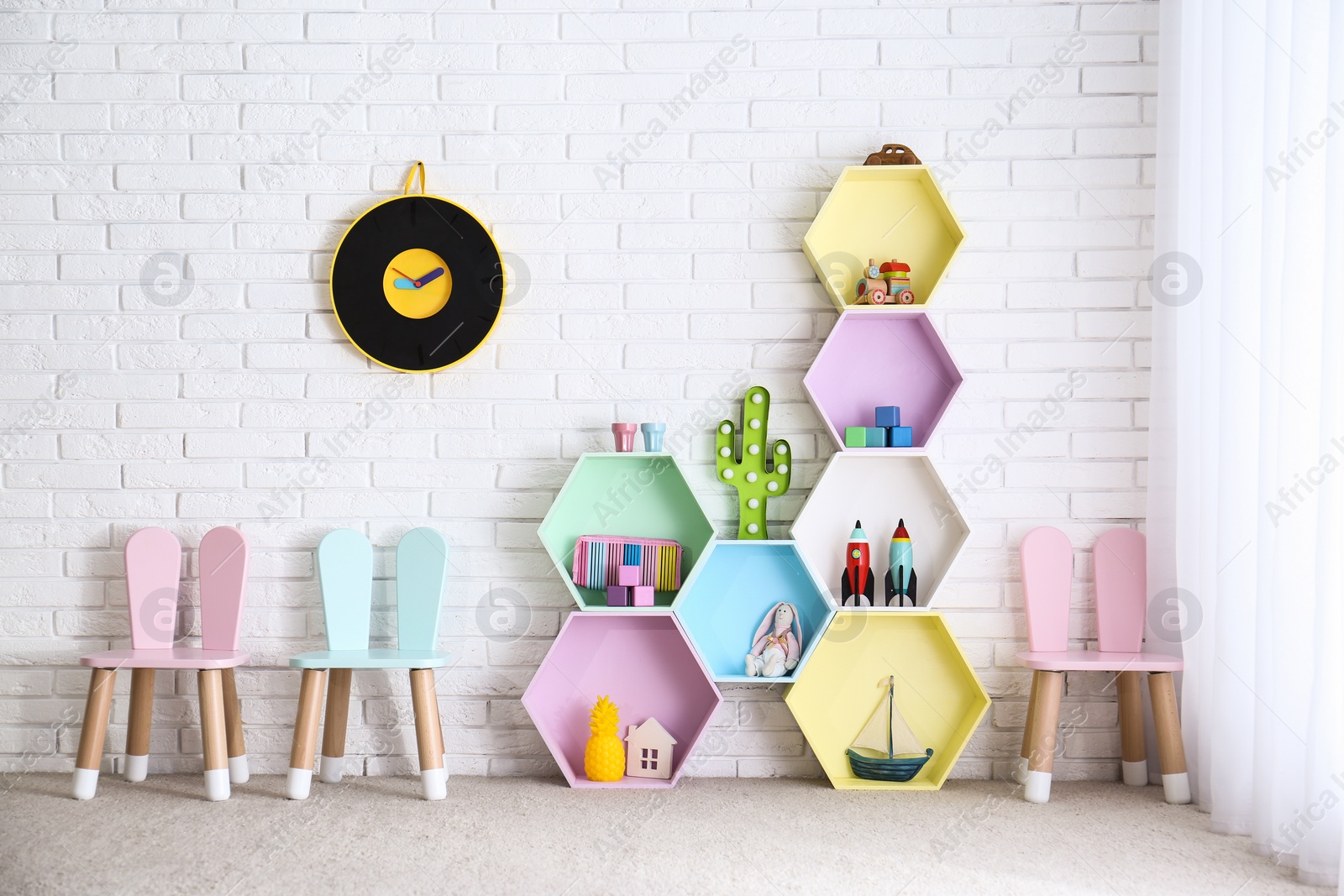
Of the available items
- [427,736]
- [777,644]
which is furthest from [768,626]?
[427,736]

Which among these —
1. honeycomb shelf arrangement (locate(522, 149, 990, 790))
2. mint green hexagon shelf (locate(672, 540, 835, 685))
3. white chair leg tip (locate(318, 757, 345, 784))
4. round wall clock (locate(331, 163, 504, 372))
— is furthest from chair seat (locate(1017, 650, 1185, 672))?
white chair leg tip (locate(318, 757, 345, 784))

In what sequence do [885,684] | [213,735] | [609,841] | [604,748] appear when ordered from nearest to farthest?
1. [609,841]
2. [213,735]
3. [604,748]
4. [885,684]

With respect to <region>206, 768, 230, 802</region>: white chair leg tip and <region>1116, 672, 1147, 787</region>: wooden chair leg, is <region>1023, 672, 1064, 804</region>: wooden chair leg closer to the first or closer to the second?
<region>1116, 672, 1147, 787</region>: wooden chair leg

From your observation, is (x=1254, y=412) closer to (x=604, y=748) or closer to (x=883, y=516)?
(x=883, y=516)

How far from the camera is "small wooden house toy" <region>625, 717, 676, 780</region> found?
2137mm

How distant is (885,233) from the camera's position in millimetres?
2275

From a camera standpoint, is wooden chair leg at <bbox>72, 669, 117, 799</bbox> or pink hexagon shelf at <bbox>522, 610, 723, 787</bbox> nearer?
wooden chair leg at <bbox>72, 669, 117, 799</bbox>

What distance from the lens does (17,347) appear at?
7.42ft

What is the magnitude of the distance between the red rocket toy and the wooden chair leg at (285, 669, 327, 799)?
1.19 metres

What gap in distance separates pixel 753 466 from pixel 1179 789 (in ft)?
3.87

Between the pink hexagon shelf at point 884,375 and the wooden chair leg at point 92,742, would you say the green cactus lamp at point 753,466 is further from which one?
the wooden chair leg at point 92,742

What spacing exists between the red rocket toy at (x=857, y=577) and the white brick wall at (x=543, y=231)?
0.20 meters

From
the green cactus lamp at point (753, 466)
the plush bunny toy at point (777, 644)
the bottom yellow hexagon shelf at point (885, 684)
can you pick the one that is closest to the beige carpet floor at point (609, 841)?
the bottom yellow hexagon shelf at point (885, 684)

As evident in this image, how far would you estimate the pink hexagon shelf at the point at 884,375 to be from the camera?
2252 mm
